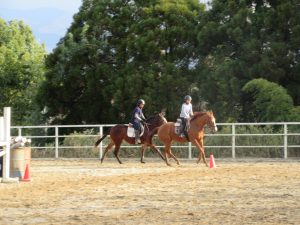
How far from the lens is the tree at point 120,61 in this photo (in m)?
36.0

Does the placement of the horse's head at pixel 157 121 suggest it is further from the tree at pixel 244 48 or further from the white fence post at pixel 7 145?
the white fence post at pixel 7 145

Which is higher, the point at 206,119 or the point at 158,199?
the point at 206,119

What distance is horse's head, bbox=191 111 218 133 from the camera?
24156 mm

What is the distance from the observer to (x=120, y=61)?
38594 millimetres

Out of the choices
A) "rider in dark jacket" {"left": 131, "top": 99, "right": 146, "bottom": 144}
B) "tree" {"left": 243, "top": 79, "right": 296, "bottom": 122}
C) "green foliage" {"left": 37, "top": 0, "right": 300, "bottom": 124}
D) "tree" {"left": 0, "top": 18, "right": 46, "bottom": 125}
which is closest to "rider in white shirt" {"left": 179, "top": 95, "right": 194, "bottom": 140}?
"rider in dark jacket" {"left": 131, "top": 99, "right": 146, "bottom": 144}

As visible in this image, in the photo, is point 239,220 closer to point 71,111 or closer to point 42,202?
point 42,202

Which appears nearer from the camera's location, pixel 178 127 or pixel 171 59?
pixel 178 127

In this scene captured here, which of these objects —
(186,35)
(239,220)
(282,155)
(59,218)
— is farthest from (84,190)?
(186,35)

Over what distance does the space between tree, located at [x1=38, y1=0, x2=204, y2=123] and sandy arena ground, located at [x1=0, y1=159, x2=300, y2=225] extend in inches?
636

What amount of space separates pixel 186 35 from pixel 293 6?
5.96 metres

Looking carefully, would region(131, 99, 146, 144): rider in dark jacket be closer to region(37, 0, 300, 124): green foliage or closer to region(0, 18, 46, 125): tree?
region(37, 0, 300, 124): green foliage

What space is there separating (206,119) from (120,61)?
15.0 meters

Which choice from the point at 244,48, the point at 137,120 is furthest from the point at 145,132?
the point at 244,48

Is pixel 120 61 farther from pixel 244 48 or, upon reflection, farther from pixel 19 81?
pixel 19 81
